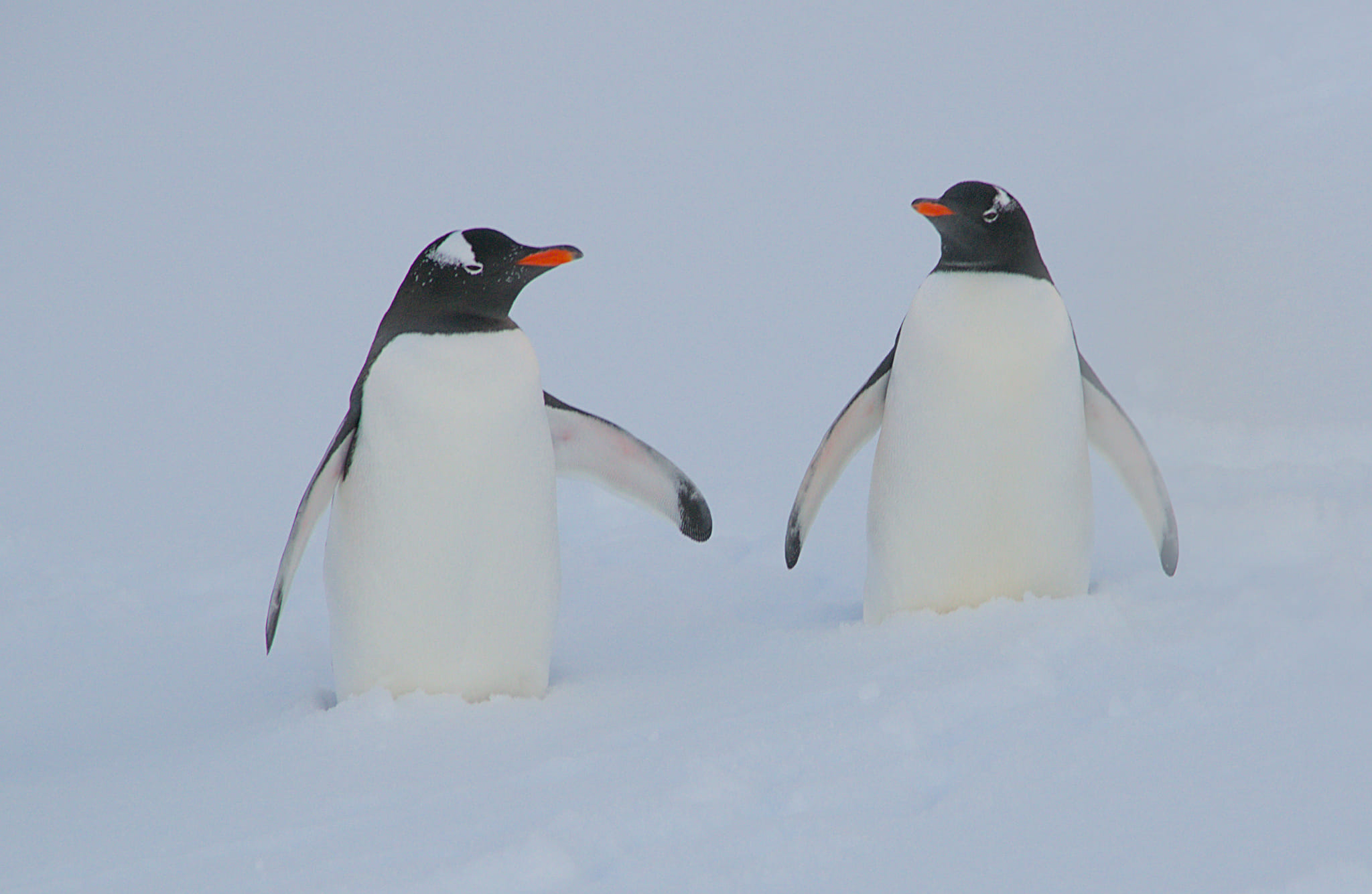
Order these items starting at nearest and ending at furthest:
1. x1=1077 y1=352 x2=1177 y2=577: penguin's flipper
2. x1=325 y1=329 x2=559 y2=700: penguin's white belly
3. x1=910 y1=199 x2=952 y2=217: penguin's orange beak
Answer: x1=325 y1=329 x2=559 y2=700: penguin's white belly, x1=910 y1=199 x2=952 y2=217: penguin's orange beak, x1=1077 y1=352 x2=1177 y2=577: penguin's flipper

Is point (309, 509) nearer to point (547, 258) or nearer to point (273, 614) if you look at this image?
point (273, 614)

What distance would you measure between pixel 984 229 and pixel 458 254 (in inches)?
45.2

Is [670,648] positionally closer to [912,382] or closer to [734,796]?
[912,382]

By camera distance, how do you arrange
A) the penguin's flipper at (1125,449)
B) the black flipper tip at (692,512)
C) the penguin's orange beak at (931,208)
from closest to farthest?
the penguin's orange beak at (931,208), the black flipper tip at (692,512), the penguin's flipper at (1125,449)

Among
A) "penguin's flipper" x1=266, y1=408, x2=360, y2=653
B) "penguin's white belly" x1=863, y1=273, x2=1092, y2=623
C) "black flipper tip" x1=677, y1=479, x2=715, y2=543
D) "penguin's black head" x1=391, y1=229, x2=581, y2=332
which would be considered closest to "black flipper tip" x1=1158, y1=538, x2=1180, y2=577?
"penguin's white belly" x1=863, y1=273, x2=1092, y2=623

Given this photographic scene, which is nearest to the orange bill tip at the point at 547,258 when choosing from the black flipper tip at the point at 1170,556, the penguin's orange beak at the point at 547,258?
the penguin's orange beak at the point at 547,258

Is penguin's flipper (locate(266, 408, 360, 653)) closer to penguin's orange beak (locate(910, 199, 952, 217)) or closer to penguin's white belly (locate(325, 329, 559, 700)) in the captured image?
penguin's white belly (locate(325, 329, 559, 700))

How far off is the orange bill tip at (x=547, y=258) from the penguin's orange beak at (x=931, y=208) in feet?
2.46

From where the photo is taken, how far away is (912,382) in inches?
116

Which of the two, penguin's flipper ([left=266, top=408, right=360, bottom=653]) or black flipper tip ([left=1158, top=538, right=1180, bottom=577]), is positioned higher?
penguin's flipper ([left=266, top=408, right=360, bottom=653])

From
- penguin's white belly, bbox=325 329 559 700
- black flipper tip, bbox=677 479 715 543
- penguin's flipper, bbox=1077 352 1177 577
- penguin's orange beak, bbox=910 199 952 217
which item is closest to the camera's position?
penguin's white belly, bbox=325 329 559 700

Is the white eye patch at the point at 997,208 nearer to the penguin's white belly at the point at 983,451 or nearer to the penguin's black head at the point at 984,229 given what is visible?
the penguin's black head at the point at 984,229

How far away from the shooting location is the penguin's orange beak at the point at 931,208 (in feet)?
9.16

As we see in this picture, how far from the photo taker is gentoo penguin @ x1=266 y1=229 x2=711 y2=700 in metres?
2.59
